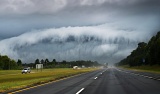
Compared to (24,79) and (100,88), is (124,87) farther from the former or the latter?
(24,79)

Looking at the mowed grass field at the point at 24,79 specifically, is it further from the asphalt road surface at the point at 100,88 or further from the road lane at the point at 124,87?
the road lane at the point at 124,87

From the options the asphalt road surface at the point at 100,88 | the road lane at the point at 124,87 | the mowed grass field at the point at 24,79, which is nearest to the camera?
the road lane at the point at 124,87

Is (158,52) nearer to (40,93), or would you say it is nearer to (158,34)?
(158,34)

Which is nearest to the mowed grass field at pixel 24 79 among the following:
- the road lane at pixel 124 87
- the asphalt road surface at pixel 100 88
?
the asphalt road surface at pixel 100 88

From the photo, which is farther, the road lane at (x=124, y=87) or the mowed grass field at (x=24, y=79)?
the mowed grass field at (x=24, y=79)

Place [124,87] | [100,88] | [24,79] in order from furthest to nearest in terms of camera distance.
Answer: [24,79] → [124,87] → [100,88]

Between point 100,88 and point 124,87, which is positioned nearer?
point 100,88

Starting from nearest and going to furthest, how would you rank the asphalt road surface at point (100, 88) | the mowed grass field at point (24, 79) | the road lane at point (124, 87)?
the road lane at point (124, 87) → the asphalt road surface at point (100, 88) → the mowed grass field at point (24, 79)

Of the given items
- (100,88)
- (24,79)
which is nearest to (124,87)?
(100,88)

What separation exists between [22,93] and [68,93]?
2.85 metres

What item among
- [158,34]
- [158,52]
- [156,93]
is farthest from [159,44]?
[156,93]

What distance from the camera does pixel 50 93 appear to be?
1847cm

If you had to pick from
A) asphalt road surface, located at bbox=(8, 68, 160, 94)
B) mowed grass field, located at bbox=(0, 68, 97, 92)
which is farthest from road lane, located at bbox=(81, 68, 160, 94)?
mowed grass field, located at bbox=(0, 68, 97, 92)

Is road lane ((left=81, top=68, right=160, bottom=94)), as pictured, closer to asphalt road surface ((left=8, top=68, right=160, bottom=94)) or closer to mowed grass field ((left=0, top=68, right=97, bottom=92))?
asphalt road surface ((left=8, top=68, right=160, bottom=94))
